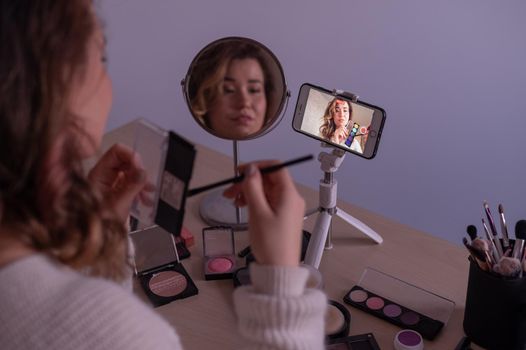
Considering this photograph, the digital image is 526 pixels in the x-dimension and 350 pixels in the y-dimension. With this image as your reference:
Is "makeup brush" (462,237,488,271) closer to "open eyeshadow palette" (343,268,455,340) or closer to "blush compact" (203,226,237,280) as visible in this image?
"open eyeshadow palette" (343,268,455,340)

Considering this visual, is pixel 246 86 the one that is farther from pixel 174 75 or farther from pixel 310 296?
pixel 174 75

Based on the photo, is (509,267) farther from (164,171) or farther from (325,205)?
(164,171)

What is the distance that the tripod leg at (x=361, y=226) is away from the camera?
97 centimetres

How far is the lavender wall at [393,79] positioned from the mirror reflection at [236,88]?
586mm

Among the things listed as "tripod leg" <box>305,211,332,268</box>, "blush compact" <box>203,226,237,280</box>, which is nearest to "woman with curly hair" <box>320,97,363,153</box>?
"tripod leg" <box>305,211,332,268</box>

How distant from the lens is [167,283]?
891mm

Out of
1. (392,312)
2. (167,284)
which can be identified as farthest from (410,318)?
(167,284)

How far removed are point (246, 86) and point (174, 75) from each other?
33.4 inches

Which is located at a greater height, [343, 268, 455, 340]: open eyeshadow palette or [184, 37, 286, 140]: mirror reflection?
[184, 37, 286, 140]: mirror reflection

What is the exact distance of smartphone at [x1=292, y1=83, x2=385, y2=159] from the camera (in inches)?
34.1

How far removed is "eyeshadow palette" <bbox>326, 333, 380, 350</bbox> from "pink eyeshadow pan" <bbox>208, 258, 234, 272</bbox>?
8.2 inches

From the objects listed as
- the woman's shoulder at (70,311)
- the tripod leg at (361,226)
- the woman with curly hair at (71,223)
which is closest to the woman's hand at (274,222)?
the woman with curly hair at (71,223)

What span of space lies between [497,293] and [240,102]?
42 cm

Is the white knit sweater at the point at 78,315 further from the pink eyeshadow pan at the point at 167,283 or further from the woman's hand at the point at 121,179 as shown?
the pink eyeshadow pan at the point at 167,283
